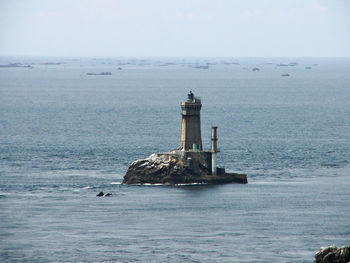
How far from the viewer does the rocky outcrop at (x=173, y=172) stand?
10288 cm

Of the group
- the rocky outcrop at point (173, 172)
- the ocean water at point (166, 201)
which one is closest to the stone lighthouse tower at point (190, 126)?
the rocky outcrop at point (173, 172)

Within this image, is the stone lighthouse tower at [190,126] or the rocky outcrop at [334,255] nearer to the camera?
the rocky outcrop at [334,255]

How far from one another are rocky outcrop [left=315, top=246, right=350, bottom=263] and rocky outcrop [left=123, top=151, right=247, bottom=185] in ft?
Answer: 141

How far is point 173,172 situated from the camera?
338 ft

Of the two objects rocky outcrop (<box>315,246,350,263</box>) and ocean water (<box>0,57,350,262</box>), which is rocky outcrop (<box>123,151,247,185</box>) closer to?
ocean water (<box>0,57,350,262</box>)

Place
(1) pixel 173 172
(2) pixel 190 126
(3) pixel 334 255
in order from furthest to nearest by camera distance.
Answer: (2) pixel 190 126
(1) pixel 173 172
(3) pixel 334 255

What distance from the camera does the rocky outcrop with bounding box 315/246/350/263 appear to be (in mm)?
58875

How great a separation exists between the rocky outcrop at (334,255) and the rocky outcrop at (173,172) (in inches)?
1693

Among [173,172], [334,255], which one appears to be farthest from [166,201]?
[334,255]

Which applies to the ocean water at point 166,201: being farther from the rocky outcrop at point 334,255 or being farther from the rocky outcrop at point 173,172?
the rocky outcrop at point 334,255

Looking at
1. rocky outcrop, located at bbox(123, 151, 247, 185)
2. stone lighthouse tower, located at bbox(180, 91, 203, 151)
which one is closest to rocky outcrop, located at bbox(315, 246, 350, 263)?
rocky outcrop, located at bbox(123, 151, 247, 185)

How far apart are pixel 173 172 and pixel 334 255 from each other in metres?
44.7

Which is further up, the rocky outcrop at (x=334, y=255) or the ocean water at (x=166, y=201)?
the rocky outcrop at (x=334, y=255)

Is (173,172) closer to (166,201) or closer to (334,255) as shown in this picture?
(166,201)
